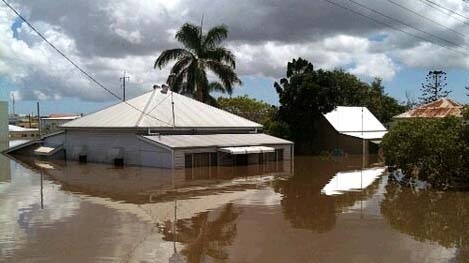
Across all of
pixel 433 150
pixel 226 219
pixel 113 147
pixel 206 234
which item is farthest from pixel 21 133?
pixel 206 234

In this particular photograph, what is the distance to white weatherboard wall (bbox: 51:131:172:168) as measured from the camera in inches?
1415

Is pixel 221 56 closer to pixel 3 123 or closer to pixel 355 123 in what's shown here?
pixel 355 123

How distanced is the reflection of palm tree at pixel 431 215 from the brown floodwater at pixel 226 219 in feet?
0.12

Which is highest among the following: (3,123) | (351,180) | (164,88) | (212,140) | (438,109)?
(164,88)

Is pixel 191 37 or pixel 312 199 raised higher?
pixel 191 37

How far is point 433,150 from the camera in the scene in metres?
25.3

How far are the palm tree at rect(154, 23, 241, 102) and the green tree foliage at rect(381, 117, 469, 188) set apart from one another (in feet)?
73.0

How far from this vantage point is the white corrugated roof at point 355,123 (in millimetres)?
53062

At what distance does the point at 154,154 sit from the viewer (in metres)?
36.2

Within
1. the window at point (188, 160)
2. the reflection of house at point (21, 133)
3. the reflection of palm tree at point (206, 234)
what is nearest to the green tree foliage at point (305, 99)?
the window at point (188, 160)

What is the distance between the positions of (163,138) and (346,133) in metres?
22.1

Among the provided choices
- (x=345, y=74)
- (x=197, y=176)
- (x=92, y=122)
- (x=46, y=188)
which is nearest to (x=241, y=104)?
(x=345, y=74)

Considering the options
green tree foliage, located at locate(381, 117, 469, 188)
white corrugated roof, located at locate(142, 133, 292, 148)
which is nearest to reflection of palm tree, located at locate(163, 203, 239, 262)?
green tree foliage, located at locate(381, 117, 469, 188)

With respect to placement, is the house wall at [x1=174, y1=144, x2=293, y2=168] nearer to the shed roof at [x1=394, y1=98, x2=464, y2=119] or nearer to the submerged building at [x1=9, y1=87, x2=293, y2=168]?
the submerged building at [x1=9, y1=87, x2=293, y2=168]
